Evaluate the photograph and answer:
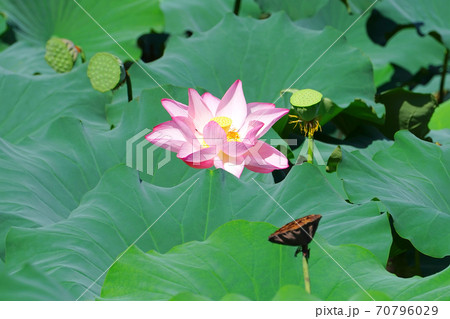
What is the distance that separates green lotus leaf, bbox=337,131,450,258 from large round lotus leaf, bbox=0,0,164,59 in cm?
134

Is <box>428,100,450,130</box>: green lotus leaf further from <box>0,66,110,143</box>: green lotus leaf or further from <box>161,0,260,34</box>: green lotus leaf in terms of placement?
<box>0,66,110,143</box>: green lotus leaf

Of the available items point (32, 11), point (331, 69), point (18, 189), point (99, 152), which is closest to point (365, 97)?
point (331, 69)

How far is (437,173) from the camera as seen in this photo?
1.50m

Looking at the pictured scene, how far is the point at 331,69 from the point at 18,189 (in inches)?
42.6

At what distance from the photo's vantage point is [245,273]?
3.43 ft

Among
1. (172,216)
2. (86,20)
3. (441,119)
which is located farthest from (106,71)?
(441,119)

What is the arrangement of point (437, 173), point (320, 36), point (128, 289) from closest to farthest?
point (128, 289) → point (437, 173) → point (320, 36)

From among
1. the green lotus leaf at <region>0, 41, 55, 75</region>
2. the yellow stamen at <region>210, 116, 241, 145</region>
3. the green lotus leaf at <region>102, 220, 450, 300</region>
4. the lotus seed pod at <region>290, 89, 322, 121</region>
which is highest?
the lotus seed pod at <region>290, 89, 322, 121</region>

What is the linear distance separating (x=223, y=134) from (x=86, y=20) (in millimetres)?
1586

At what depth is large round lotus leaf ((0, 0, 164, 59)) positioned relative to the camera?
2.50 meters

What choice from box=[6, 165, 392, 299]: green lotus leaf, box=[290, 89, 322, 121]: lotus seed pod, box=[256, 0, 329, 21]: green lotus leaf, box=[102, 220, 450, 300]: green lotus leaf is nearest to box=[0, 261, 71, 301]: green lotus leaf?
box=[102, 220, 450, 300]: green lotus leaf

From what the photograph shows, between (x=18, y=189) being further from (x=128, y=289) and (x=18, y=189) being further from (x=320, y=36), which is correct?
(x=320, y=36)

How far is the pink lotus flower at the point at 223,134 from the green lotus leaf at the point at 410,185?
0.27m

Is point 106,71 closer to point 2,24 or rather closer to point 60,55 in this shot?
point 60,55
